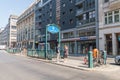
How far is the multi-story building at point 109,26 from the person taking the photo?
31.1 meters

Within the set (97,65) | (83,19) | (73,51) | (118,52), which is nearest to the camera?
(97,65)

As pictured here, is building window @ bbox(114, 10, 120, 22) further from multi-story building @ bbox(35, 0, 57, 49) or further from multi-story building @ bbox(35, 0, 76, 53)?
multi-story building @ bbox(35, 0, 57, 49)

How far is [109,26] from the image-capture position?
32.2 m

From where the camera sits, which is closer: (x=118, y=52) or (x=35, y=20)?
(x=118, y=52)

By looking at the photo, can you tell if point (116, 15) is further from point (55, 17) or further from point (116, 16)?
point (55, 17)

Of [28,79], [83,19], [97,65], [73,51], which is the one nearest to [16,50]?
[73,51]

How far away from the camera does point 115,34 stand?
31281 millimetres

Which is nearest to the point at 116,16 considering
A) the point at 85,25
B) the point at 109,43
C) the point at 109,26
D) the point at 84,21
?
the point at 109,26

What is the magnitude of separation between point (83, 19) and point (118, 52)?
12.1m

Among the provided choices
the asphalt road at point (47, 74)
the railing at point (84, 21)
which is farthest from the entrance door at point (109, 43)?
the asphalt road at point (47, 74)

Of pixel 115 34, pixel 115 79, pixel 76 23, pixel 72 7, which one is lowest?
pixel 115 79

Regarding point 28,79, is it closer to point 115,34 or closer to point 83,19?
point 115,34

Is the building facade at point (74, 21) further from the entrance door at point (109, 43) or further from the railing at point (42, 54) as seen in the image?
the railing at point (42, 54)

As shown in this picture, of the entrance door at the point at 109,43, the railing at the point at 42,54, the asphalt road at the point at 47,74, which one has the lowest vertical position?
the asphalt road at the point at 47,74
